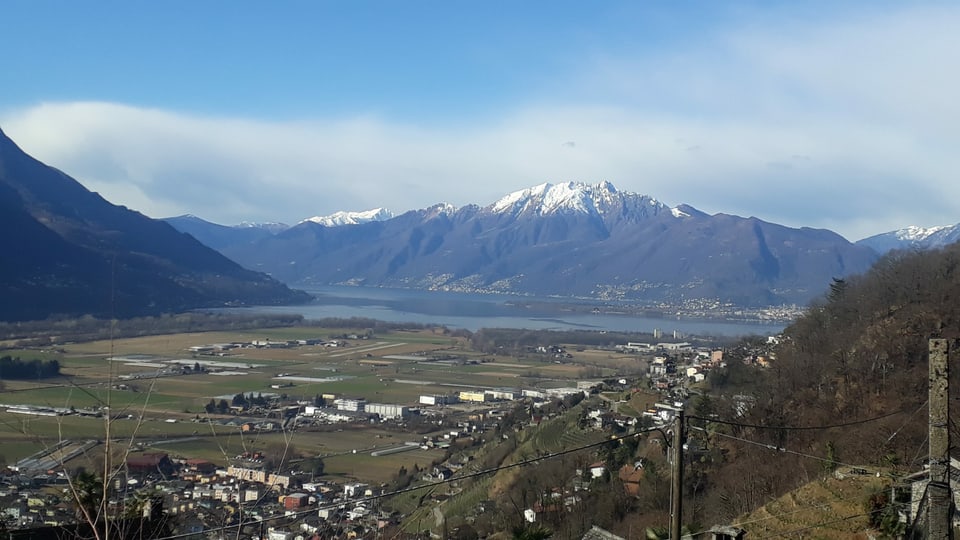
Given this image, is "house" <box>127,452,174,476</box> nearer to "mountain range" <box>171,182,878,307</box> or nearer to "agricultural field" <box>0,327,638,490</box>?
"agricultural field" <box>0,327,638,490</box>

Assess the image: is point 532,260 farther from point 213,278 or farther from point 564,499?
point 564,499

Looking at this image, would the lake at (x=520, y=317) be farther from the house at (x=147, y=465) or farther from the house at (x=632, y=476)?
the house at (x=147, y=465)

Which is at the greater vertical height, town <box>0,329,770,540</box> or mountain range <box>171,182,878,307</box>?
mountain range <box>171,182,878,307</box>

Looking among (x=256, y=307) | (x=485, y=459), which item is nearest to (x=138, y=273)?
(x=256, y=307)

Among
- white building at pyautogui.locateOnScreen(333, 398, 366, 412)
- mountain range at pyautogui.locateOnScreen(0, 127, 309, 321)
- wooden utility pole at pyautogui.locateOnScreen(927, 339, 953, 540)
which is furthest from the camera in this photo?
mountain range at pyautogui.locateOnScreen(0, 127, 309, 321)

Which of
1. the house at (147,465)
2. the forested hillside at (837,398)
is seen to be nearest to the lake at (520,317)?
the forested hillside at (837,398)

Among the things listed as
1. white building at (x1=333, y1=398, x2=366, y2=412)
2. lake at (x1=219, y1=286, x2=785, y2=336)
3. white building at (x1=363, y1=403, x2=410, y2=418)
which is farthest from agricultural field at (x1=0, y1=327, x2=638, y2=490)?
lake at (x1=219, y1=286, x2=785, y2=336)

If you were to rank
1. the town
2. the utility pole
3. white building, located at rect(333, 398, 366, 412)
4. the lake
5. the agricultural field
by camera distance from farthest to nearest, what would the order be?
1. the lake
2. white building, located at rect(333, 398, 366, 412)
3. the agricultural field
4. the town
5. the utility pole
